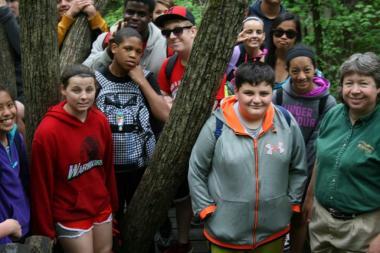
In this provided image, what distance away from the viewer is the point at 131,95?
4.00m

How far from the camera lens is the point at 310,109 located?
398cm

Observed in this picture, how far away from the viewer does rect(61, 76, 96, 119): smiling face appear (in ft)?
11.7

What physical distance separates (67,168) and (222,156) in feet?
3.41

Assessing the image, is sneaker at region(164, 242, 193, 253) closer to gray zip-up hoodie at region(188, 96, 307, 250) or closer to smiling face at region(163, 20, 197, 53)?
gray zip-up hoodie at region(188, 96, 307, 250)

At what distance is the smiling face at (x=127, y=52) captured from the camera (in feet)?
12.9

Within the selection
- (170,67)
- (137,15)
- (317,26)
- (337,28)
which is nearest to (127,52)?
(170,67)

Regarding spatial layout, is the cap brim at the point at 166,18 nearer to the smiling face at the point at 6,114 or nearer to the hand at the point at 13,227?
the smiling face at the point at 6,114

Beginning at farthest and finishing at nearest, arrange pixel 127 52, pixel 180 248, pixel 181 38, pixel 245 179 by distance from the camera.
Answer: pixel 180 248 < pixel 181 38 < pixel 127 52 < pixel 245 179

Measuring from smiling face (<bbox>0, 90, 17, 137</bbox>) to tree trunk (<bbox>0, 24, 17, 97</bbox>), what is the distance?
4.01 ft

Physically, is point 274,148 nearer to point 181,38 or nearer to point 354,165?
point 354,165

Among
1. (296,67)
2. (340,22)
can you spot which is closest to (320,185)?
(296,67)

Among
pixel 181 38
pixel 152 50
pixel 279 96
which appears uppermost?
pixel 181 38

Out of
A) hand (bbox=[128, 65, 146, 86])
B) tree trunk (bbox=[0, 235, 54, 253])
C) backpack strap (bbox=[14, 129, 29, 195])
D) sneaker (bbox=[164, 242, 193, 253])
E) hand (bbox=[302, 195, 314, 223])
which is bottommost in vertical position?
sneaker (bbox=[164, 242, 193, 253])

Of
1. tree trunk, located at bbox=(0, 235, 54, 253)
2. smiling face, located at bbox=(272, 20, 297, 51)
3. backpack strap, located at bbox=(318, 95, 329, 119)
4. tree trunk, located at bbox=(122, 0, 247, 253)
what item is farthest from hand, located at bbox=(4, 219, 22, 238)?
smiling face, located at bbox=(272, 20, 297, 51)
